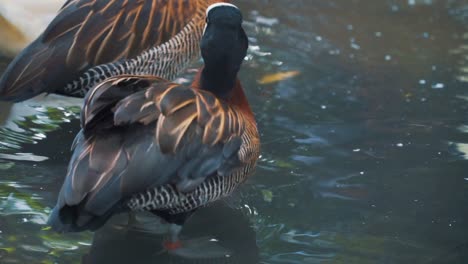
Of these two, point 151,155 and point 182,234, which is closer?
point 151,155

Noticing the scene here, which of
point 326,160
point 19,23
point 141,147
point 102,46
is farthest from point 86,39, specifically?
point 326,160

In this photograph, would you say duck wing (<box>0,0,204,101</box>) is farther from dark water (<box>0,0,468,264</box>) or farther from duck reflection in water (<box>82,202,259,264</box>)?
duck reflection in water (<box>82,202,259,264</box>)

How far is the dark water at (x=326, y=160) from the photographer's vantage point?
15.8 ft

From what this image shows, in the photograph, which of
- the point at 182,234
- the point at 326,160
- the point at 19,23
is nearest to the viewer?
the point at 182,234

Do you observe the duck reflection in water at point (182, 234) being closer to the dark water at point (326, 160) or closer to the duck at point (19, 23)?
the dark water at point (326, 160)

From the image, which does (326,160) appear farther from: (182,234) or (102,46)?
(102,46)

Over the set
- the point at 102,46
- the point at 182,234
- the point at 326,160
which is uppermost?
the point at 102,46

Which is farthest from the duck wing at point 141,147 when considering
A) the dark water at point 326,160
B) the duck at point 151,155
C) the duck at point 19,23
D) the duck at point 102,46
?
the duck at point 19,23

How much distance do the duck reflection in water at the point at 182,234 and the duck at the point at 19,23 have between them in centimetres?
246

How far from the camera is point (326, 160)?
579cm

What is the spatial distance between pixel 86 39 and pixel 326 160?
1.73 m

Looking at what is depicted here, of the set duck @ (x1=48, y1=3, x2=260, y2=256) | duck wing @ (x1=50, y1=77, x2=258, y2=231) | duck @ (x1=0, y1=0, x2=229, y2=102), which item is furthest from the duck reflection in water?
duck @ (x1=0, y1=0, x2=229, y2=102)

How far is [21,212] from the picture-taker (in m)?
4.91

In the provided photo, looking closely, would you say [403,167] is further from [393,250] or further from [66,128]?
[66,128]
